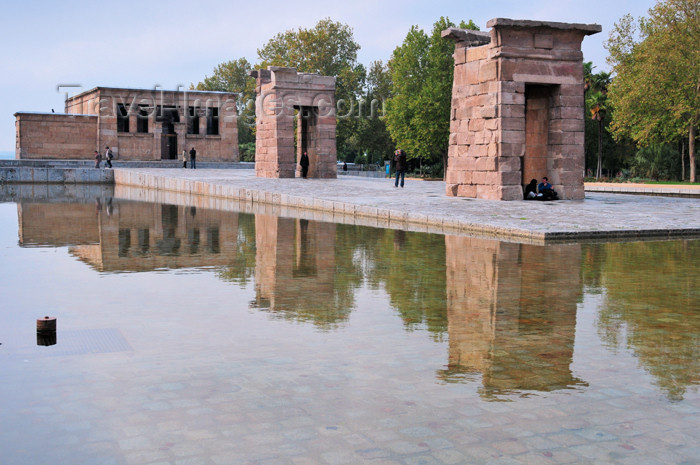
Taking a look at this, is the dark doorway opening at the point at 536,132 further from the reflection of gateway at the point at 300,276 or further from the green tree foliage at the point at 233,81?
the green tree foliage at the point at 233,81

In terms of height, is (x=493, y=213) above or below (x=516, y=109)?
below

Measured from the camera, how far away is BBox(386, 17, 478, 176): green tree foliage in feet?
174

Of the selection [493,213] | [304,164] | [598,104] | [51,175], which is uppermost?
[598,104]

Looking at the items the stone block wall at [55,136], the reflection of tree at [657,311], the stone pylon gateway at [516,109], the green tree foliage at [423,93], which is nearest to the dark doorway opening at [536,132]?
the stone pylon gateway at [516,109]

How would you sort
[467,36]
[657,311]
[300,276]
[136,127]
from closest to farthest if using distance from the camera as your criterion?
[657,311]
[300,276]
[467,36]
[136,127]

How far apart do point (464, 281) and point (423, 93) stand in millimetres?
45692

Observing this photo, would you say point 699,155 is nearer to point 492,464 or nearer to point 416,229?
point 416,229

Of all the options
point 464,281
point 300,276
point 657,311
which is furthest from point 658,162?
point 657,311

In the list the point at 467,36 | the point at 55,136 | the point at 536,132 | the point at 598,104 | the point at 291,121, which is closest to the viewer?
the point at 467,36

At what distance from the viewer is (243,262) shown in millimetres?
10375

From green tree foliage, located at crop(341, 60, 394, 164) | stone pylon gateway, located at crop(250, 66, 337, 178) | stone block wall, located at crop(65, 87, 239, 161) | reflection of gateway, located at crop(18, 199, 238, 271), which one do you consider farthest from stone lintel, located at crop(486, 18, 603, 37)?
green tree foliage, located at crop(341, 60, 394, 164)

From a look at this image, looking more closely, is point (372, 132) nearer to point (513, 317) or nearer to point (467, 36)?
point (467, 36)

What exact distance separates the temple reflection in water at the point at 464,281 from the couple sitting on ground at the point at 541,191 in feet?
25.6

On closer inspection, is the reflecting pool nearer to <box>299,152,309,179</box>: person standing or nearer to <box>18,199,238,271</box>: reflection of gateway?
<box>18,199,238,271</box>: reflection of gateway
